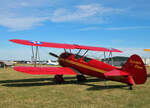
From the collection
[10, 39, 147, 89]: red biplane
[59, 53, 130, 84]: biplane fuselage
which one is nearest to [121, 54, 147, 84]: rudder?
[10, 39, 147, 89]: red biplane

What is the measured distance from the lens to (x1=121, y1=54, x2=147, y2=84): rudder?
25.0 ft

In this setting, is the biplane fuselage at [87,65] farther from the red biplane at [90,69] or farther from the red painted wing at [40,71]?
the red painted wing at [40,71]

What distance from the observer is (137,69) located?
7.81m

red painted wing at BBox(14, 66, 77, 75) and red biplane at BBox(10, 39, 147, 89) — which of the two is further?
red painted wing at BBox(14, 66, 77, 75)

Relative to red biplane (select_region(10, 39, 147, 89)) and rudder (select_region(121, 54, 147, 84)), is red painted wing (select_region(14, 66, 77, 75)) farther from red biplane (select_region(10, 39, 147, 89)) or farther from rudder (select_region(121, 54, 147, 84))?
rudder (select_region(121, 54, 147, 84))

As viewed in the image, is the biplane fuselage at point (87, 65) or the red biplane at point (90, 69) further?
the biplane fuselage at point (87, 65)

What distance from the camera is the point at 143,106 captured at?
5.29 metres

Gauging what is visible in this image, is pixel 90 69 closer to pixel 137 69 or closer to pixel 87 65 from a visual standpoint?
pixel 87 65

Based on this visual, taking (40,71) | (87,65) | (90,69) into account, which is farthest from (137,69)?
(40,71)

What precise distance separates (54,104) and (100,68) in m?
4.71

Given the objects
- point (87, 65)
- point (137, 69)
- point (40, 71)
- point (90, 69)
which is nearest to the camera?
point (137, 69)

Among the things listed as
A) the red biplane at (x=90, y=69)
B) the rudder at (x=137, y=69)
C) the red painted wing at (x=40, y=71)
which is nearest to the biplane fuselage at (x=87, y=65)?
the red biplane at (x=90, y=69)

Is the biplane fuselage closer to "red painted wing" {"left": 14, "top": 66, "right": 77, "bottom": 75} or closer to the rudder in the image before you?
the rudder

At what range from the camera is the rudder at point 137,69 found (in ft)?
25.0
